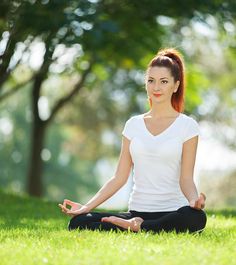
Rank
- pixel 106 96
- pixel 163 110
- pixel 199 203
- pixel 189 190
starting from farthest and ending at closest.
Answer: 1. pixel 106 96
2. pixel 163 110
3. pixel 189 190
4. pixel 199 203

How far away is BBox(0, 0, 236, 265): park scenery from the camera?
5066 mm

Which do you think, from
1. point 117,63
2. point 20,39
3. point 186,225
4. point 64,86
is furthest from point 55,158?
point 186,225

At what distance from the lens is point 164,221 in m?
6.12

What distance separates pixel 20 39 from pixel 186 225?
739 cm

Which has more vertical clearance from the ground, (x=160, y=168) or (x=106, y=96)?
(x=160, y=168)

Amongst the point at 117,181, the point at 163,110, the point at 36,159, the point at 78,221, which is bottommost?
the point at 36,159

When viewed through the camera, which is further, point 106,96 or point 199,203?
point 106,96

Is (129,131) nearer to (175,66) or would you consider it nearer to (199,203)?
(175,66)

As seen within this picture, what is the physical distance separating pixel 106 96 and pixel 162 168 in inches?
799

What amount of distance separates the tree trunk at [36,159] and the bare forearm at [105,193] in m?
12.5

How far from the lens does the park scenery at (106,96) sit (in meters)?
5.07

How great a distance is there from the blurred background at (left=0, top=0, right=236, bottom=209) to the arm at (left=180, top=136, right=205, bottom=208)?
4050 millimetres

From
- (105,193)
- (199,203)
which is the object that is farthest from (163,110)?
(199,203)

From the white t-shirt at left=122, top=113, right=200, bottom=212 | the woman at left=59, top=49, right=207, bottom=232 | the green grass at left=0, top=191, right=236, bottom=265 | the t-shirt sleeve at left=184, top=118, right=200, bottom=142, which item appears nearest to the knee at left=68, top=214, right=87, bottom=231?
the woman at left=59, top=49, right=207, bottom=232
